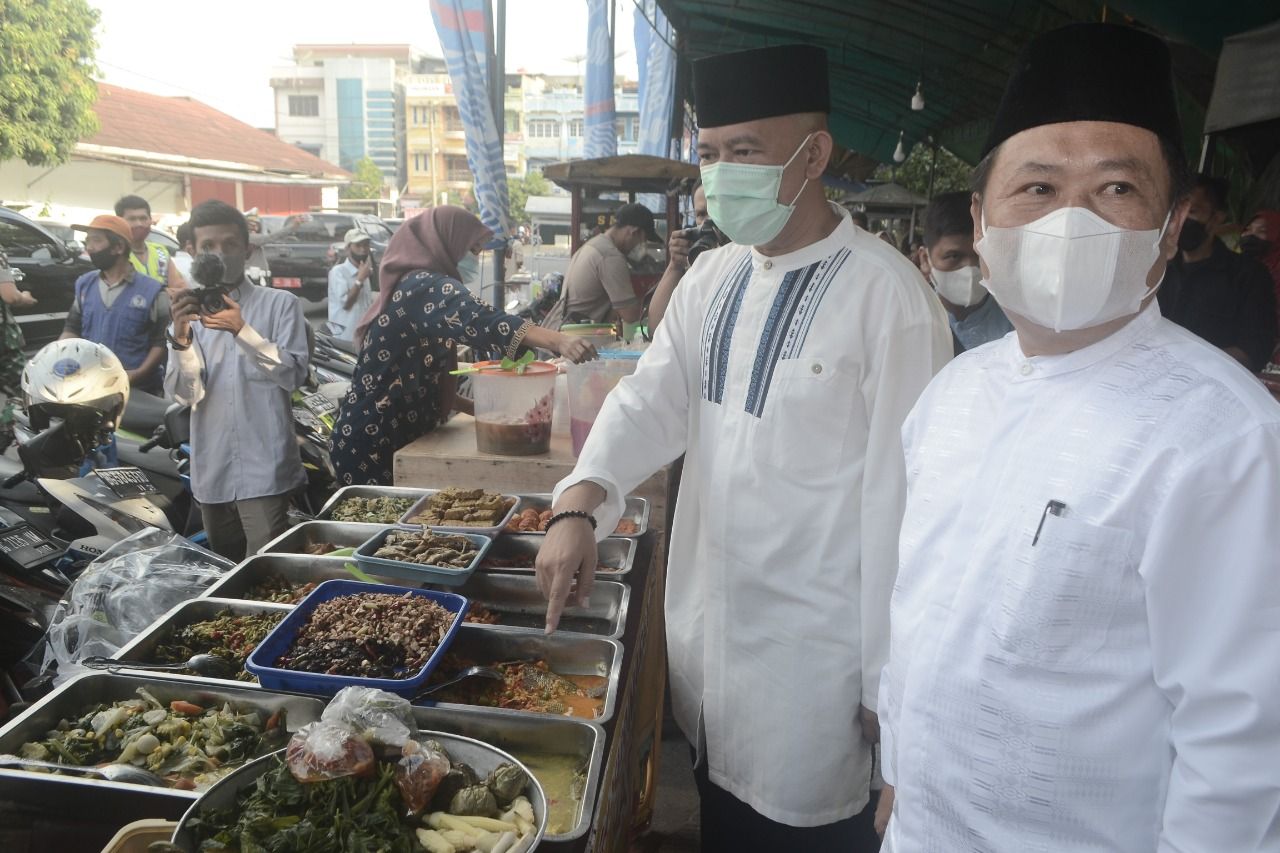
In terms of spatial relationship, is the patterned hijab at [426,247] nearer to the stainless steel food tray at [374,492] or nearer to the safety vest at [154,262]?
the stainless steel food tray at [374,492]

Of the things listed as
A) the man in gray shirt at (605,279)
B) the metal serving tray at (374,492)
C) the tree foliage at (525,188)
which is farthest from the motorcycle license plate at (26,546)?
the tree foliage at (525,188)

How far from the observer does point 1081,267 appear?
3.42 ft

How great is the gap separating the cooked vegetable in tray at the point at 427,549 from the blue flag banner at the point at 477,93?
2.53 meters

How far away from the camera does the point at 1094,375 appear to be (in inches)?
41.6

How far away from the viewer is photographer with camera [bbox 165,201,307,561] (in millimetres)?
3465

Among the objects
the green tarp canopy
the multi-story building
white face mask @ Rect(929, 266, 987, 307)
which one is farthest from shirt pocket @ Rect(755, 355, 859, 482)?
the multi-story building

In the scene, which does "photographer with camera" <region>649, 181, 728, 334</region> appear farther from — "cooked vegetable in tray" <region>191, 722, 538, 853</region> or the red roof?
→ the red roof

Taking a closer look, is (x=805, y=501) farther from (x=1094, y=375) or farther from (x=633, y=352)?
(x=633, y=352)

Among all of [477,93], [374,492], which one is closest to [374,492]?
[374,492]

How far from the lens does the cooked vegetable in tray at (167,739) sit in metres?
1.45

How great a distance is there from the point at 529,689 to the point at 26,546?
7.13ft

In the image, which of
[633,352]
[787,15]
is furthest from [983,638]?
[787,15]

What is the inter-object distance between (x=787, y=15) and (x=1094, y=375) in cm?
825

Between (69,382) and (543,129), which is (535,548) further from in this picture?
(543,129)
